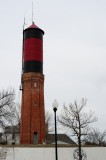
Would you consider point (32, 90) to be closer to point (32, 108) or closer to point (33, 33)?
point (32, 108)

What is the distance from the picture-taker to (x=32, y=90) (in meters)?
43.3

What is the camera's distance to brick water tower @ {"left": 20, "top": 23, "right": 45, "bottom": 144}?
42.1 m

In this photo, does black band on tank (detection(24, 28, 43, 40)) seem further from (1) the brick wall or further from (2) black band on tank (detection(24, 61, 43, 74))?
(1) the brick wall

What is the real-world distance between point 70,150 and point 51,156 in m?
2.40

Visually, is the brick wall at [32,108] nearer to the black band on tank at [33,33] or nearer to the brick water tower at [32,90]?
the brick water tower at [32,90]

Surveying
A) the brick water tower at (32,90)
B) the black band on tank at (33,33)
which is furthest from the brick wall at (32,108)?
the black band on tank at (33,33)

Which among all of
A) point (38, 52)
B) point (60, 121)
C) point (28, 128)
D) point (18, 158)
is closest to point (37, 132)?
point (28, 128)

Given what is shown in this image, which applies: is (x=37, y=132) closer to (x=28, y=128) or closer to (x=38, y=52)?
(x=28, y=128)

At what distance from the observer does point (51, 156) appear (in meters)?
36.2

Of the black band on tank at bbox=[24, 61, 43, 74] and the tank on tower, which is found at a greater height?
the tank on tower

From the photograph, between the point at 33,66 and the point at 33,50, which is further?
the point at 33,50

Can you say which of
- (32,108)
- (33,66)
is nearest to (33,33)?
(33,66)

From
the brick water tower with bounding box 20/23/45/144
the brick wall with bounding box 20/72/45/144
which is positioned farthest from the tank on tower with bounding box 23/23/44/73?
the brick wall with bounding box 20/72/45/144

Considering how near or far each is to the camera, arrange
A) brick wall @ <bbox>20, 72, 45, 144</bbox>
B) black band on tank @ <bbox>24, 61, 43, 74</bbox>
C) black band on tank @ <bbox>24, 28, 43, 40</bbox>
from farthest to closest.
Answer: black band on tank @ <bbox>24, 28, 43, 40</bbox> → black band on tank @ <bbox>24, 61, 43, 74</bbox> → brick wall @ <bbox>20, 72, 45, 144</bbox>
